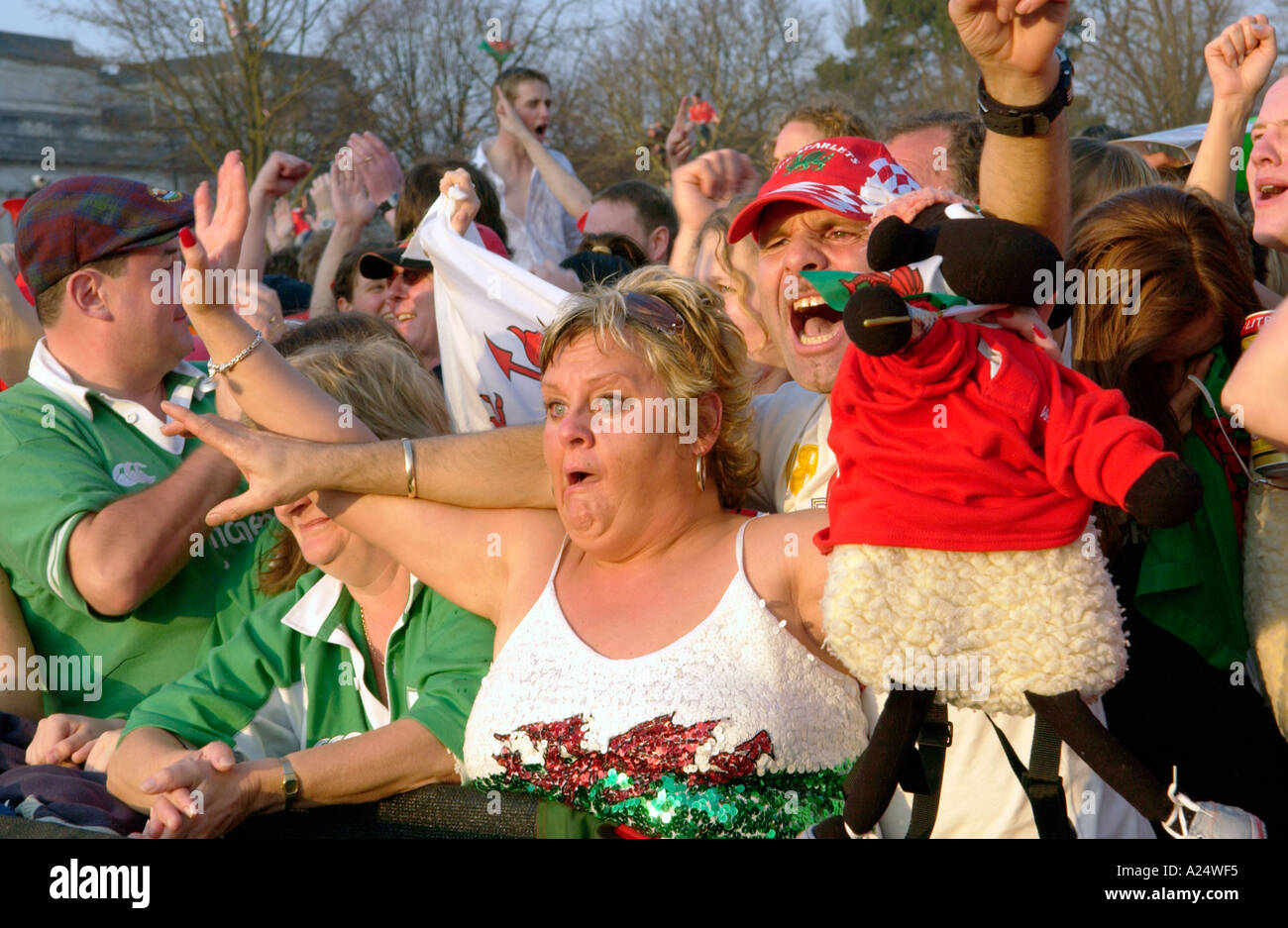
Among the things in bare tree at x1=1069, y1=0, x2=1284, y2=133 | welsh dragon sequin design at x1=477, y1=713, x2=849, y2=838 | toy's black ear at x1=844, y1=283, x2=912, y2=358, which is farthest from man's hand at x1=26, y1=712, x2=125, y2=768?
bare tree at x1=1069, y1=0, x2=1284, y2=133

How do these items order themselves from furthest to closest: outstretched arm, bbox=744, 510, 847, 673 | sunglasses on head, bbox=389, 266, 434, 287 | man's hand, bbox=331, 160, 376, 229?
man's hand, bbox=331, 160, 376, 229, sunglasses on head, bbox=389, 266, 434, 287, outstretched arm, bbox=744, 510, 847, 673

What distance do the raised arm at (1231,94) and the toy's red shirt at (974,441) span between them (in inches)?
78.0

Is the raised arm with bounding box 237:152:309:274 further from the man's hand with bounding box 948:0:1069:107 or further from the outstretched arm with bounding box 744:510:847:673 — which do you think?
the man's hand with bounding box 948:0:1069:107

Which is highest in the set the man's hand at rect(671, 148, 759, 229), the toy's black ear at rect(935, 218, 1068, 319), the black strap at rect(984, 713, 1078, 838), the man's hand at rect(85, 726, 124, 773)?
the man's hand at rect(671, 148, 759, 229)

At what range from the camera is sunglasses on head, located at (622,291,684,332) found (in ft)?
8.28

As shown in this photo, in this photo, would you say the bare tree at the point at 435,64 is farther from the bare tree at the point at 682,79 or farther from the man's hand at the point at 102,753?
the man's hand at the point at 102,753

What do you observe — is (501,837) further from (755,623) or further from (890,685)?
(890,685)

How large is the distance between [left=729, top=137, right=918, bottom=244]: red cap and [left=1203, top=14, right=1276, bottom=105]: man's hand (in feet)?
4.44

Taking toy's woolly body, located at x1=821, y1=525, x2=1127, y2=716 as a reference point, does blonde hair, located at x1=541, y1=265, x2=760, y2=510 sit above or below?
above

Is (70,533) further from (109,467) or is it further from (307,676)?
(307,676)

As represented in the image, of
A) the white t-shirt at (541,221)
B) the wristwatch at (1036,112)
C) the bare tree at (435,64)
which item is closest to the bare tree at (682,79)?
the bare tree at (435,64)

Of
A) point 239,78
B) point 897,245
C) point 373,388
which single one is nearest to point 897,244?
point 897,245
